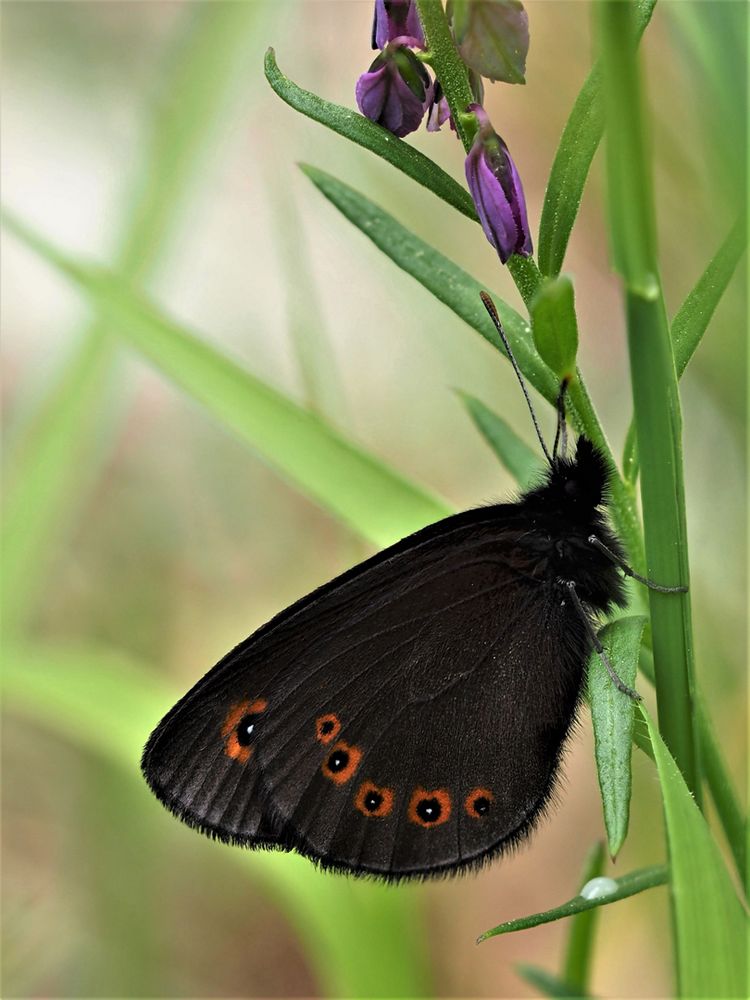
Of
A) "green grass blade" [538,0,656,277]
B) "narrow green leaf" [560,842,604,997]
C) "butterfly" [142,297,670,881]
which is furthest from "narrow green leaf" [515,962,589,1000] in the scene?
"green grass blade" [538,0,656,277]

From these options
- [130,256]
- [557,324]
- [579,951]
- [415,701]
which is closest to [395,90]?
[557,324]

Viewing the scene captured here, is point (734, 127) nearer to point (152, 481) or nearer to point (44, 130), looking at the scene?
point (152, 481)

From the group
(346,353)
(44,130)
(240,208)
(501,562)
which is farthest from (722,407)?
(44,130)

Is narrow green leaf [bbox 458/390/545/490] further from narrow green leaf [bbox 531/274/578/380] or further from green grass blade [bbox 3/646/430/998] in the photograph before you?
green grass blade [bbox 3/646/430/998]

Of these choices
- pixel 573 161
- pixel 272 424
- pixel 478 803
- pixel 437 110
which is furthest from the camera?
pixel 272 424

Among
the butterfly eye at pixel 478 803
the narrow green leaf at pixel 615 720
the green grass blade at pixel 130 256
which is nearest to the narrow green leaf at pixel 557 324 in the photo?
the narrow green leaf at pixel 615 720

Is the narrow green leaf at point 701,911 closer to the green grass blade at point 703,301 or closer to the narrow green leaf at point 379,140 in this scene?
the green grass blade at point 703,301

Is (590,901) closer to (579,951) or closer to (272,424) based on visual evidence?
(579,951)
